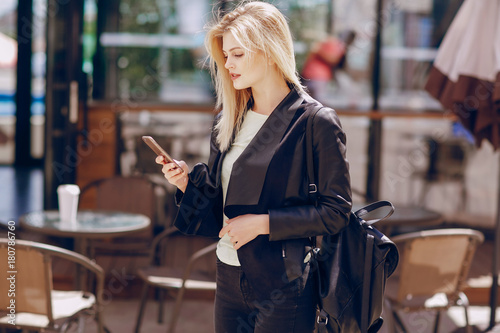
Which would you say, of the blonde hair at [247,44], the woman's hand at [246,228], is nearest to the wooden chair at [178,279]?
the blonde hair at [247,44]

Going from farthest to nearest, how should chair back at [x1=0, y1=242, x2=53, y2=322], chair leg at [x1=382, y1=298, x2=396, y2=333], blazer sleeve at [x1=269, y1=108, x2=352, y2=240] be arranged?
chair leg at [x1=382, y1=298, x2=396, y2=333], chair back at [x1=0, y1=242, x2=53, y2=322], blazer sleeve at [x1=269, y1=108, x2=352, y2=240]

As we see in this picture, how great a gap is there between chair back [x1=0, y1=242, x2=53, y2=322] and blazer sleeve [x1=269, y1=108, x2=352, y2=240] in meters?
1.22

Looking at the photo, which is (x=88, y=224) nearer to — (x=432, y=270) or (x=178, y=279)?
(x=178, y=279)

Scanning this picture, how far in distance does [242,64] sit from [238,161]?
0.85 feet

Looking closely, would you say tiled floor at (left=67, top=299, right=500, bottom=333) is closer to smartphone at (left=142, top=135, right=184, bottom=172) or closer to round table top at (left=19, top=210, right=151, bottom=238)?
round table top at (left=19, top=210, right=151, bottom=238)

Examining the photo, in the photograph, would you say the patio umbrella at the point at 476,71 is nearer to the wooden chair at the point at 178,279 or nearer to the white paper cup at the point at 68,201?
the wooden chair at the point at 178,279

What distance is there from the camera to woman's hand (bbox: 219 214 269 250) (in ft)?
5.39

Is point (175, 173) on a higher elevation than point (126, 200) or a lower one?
higher

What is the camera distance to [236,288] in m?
1.73

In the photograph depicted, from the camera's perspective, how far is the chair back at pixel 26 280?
8.11 ft

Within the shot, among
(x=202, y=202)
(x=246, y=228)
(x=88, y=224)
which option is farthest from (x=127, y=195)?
(x=246, y=228)

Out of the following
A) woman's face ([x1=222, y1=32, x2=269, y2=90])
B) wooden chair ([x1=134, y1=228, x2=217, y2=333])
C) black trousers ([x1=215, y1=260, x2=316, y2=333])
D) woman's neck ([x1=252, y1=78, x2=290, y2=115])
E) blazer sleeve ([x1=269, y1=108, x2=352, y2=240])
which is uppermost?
woman's face ([x1=222, y1=32, x2=269, y2=90])

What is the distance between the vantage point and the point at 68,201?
3135mm

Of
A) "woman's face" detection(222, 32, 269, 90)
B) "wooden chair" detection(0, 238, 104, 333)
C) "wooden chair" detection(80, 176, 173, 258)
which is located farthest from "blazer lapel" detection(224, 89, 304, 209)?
"wooden chair" detection(80, 176, 173, 258)
